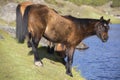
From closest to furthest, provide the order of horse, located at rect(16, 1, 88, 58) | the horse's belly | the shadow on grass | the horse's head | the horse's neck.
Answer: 1. the horse's belly
2. the horse's head
3. horse, located at rect(16, 1, 88, 58)
4. the horse's neck
5. the shadow on grass

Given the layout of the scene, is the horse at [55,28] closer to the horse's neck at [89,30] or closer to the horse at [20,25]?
the horse's neck at [89,30]

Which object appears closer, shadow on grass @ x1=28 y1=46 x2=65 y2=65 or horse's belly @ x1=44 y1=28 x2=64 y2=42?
horse's belly @ x1=44 y1=28 x2=64 y2=42

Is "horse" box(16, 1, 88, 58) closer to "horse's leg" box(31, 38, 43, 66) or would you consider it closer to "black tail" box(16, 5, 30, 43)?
"black tail" box(16, 5, 30, 43)

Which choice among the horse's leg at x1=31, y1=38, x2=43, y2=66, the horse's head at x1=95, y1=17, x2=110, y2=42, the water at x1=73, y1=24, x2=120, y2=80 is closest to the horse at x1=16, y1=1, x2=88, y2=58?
the horse's leg at x1=31, y1=38, x2=43, y2=66

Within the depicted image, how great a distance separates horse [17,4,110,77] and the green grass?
67 cm

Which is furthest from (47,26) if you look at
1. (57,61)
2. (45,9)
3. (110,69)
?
(110,69)

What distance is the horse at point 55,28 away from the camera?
18266 millimetres

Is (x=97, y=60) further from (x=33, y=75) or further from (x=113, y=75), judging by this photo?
(x=33, y=75)

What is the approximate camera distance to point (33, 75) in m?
17.3

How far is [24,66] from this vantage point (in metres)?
18.3

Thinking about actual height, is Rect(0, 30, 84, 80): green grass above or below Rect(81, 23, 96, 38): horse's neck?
below

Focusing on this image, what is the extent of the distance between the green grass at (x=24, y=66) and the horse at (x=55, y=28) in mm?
673

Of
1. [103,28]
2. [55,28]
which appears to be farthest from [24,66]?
[103,28]

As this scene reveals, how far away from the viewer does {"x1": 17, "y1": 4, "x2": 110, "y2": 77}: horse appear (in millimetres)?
18266
